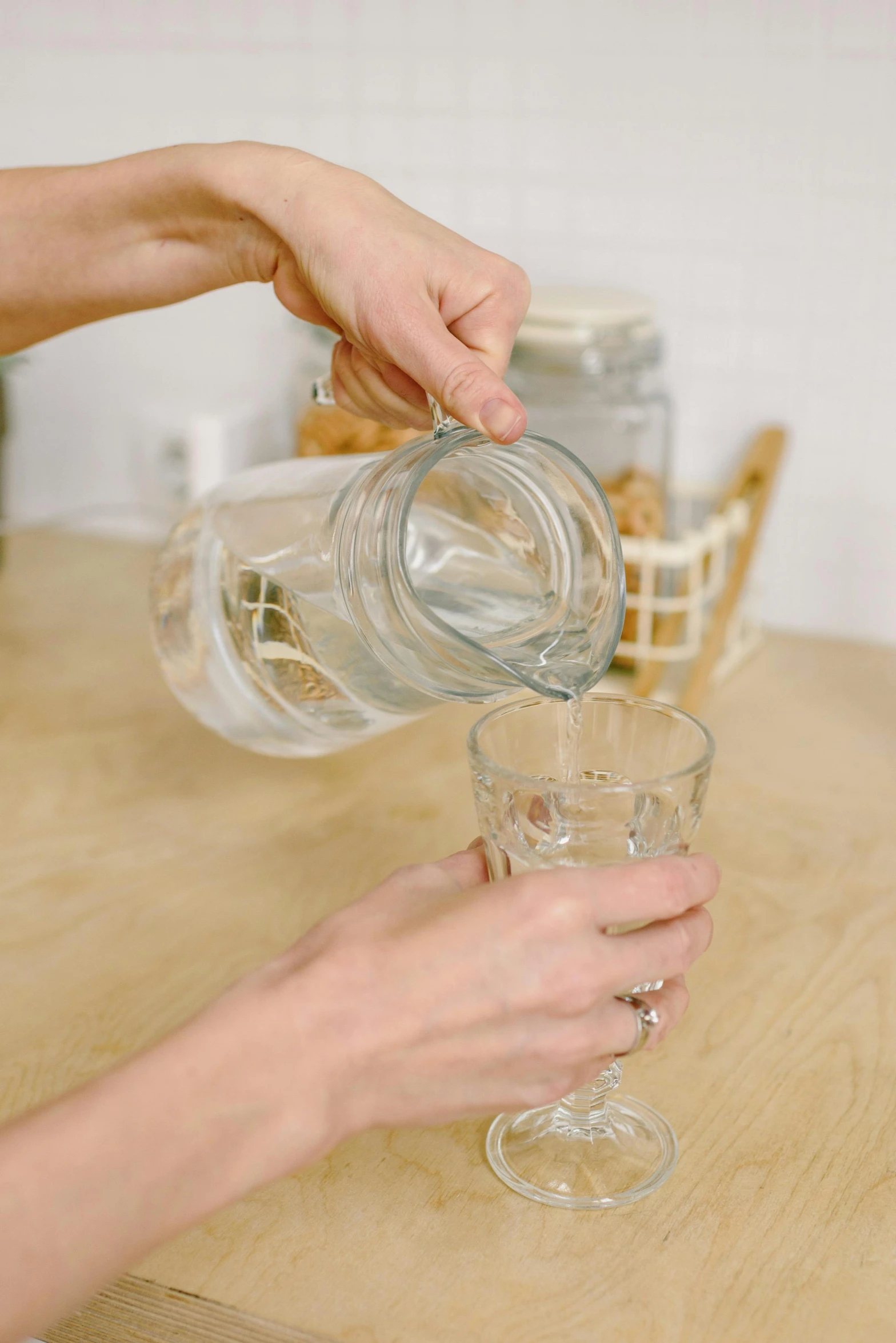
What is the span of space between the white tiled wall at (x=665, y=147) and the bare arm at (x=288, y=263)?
1.39 feet

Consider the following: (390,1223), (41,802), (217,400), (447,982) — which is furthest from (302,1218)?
(217,400)

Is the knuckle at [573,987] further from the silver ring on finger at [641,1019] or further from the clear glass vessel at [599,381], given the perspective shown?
the clear glass vessel at [599,381]

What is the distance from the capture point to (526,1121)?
612 mm

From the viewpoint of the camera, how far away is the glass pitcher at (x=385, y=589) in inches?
23.0

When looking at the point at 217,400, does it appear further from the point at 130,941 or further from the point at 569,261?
the point at 130,941

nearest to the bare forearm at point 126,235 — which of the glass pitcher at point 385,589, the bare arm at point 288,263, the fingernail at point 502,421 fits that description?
the bare arm at point 288,263

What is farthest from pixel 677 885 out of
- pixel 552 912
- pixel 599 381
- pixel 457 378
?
pixel 599 381

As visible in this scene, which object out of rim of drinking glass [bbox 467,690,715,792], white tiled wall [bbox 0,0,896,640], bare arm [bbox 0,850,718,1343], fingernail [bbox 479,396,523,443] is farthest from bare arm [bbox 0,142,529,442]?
white tiled wall [bbox 0,0,896,640]

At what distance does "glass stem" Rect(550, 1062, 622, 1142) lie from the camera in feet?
1.95

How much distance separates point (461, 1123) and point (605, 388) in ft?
2.24

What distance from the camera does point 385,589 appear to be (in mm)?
574

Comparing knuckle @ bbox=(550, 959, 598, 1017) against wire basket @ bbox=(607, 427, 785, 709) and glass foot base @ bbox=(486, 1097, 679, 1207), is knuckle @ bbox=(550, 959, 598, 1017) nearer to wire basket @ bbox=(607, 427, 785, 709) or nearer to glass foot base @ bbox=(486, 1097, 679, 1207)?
glass foot base @ bbox=(486, 1097, 679, 1207)

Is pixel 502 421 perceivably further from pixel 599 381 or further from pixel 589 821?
pixel 599 381

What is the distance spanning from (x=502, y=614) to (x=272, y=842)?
28 cm
